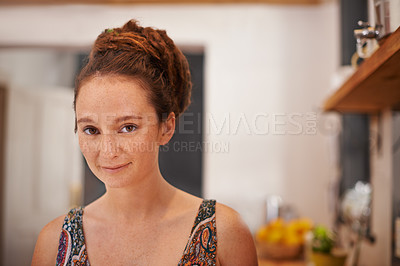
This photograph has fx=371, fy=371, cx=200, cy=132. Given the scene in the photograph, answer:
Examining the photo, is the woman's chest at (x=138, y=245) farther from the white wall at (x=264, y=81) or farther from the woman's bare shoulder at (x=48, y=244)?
the white wall at (x=264, y=81)

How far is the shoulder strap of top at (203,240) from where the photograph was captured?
73cm

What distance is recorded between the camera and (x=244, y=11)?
2.33m

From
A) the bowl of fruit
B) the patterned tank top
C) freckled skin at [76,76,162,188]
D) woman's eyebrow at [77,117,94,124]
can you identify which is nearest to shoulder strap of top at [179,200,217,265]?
the patterned tank top

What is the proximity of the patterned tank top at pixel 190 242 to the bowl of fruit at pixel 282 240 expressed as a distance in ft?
3.54

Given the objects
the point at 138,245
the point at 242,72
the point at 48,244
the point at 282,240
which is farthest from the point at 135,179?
the point at 242,72

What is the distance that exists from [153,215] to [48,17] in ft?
6.17

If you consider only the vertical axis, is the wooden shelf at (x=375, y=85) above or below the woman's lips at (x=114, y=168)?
above

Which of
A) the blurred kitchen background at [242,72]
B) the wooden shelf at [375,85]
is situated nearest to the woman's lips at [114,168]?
the wooden shelf at [375,85]

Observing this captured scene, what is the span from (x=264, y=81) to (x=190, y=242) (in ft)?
5.65

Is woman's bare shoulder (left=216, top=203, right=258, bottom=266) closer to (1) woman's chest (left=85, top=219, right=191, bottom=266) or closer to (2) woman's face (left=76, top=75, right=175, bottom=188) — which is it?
(1) woman's chest (left=85, top=219, right=191, bottom=266)

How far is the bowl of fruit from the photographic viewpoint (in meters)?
1.73

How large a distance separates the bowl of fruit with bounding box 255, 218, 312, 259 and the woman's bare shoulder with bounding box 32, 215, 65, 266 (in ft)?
3.93

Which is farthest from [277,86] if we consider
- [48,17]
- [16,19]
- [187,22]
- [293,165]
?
[16,19]

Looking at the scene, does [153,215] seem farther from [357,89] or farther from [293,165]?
[293,165]
